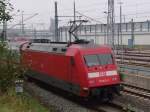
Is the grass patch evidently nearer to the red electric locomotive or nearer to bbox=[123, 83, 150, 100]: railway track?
the red electric locomotive

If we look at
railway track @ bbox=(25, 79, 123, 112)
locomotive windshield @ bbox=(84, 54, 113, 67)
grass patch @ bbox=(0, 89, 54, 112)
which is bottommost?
railway track @ bbox=(25, 79, 123, 112)

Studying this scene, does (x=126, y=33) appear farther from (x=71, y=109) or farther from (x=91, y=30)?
(x=71, y=109)

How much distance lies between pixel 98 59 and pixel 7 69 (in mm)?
4223

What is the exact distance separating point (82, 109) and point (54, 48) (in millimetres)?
4722

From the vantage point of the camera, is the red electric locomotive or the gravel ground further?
the red electric locomotive

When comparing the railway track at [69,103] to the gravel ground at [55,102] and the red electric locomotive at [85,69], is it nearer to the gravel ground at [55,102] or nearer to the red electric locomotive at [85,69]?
the gravel ground at [55,102]

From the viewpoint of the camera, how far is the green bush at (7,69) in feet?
53.7

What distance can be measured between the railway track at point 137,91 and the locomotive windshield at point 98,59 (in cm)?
266

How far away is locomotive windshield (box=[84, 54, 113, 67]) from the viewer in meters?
16.9

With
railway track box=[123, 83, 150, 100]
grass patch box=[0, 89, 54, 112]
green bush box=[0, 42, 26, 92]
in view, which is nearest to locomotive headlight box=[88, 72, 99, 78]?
grass patch box=[0, 89, 54, 112]

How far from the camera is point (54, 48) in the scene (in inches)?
776

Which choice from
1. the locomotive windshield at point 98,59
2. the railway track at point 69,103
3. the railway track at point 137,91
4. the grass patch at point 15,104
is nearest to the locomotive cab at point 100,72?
the locomotive windshield at point 98,59

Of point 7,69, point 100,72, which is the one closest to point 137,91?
point 100,72

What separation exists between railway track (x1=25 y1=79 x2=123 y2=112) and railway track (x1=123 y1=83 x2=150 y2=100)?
7.78 ft
